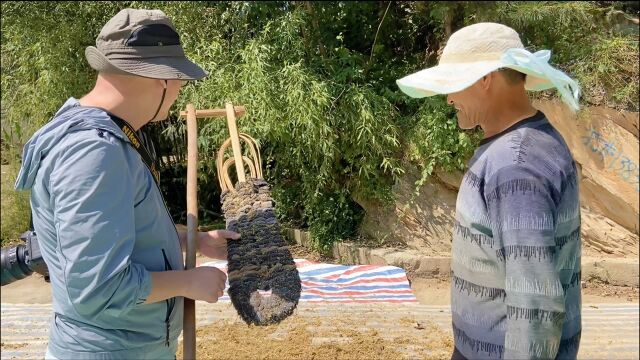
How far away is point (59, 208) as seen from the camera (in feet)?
3.60

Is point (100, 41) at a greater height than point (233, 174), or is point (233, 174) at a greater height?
point (100, 41)

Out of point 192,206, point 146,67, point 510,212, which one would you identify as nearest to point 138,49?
point 146,67

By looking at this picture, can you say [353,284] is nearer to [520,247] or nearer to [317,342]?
[317,342]

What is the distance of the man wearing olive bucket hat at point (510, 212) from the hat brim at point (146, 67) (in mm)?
519

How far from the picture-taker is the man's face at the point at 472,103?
4.09 ft

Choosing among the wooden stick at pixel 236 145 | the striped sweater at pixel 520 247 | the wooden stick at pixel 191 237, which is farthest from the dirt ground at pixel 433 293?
the striped sweater at pixel 520 247

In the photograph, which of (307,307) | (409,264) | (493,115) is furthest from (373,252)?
(493,115)

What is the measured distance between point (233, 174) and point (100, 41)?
3260 millimetres

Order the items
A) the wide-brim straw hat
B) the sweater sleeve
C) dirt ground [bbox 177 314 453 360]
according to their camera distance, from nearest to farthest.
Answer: the sweater sleeve → the wide-brim straw hat → dirt ground [bbox 177 314 453 360]

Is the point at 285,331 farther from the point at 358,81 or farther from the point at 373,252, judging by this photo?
the point at 358,81

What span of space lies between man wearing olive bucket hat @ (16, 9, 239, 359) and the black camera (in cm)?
5

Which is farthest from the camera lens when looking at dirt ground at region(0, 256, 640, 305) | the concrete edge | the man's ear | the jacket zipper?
the concrete edge

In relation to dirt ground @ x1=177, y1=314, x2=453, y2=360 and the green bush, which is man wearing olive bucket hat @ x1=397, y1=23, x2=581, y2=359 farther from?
the green bush

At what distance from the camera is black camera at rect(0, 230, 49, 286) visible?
1.25m
